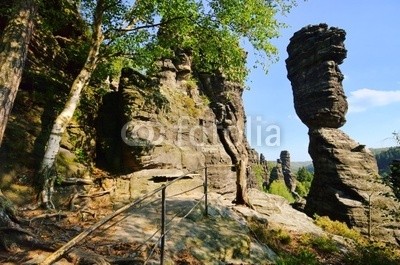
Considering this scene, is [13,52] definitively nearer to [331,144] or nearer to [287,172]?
[331,144]

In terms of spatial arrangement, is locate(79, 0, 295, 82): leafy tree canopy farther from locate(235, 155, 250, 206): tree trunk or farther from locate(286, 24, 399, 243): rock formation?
locate(286, 24, 399, 243): rock formation

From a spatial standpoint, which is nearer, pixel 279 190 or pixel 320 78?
pixel 320 78

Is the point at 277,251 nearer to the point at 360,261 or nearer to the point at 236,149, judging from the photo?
the point at 360,261

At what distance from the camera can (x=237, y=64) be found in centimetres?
1672

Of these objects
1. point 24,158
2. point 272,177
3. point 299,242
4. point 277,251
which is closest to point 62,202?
point 24,158

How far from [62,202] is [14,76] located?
4754mm

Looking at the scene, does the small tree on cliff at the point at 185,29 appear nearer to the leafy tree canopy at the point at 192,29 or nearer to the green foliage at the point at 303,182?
the leafy tree canopy at the point at 192,29

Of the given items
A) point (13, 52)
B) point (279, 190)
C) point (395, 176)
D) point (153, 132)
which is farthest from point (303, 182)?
point (13, 52)

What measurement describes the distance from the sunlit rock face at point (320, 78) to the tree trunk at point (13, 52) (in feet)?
129

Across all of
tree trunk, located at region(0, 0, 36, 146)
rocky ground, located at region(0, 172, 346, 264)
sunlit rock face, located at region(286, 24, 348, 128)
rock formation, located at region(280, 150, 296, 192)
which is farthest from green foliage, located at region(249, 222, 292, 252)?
rock formation, located at region(280, 150, 296, 192)

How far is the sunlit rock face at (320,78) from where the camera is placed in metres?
43.0

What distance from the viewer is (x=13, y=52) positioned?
9.32m

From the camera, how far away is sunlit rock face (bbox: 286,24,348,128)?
141 ft

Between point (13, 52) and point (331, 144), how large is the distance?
125ft
